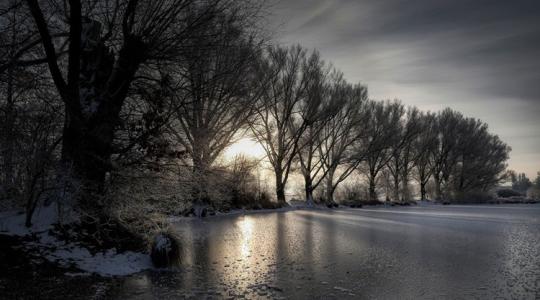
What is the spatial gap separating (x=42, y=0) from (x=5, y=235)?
5056 millimetres

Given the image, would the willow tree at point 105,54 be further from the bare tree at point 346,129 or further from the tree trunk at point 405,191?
the tree trunk at point 405,191

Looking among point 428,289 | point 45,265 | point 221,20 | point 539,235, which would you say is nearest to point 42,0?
point 221,20

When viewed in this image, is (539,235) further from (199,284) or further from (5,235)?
(5,235)

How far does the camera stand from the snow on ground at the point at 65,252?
7.32 m

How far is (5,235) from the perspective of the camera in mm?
7398

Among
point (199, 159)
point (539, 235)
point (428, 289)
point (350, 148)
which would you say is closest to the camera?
point (428, 289)

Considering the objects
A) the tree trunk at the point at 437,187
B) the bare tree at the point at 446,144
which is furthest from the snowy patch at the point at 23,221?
the tree trunk at the point at 437,187

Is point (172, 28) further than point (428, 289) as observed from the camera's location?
Yes

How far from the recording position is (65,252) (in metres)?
7.55

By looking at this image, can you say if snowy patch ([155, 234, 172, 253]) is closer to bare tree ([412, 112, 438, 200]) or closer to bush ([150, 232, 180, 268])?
bush ([150, 232, 180, 268])

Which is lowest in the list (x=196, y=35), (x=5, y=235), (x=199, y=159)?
(x=5, y=235)

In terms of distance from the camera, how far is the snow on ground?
7316mm

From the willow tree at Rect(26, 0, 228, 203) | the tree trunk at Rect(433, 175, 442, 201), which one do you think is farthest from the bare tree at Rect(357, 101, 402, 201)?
the willow tree at Rect(26, 0, 228, 203)

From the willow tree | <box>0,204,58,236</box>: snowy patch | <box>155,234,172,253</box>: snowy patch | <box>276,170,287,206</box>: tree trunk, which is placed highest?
the willow tree
